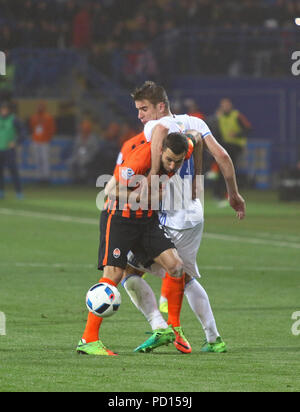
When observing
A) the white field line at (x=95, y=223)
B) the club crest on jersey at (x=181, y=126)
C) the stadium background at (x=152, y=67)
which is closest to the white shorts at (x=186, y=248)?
the club crest on jersey at (x=181, y=126)

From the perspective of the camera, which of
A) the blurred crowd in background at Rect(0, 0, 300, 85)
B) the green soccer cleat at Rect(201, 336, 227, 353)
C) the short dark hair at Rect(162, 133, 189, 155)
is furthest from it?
the blurred crowd in background at Rect(0, 0, 300, 85)

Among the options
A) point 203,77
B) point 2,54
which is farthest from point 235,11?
point 2,54

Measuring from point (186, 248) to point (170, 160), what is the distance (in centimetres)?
85

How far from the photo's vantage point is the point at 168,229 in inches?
336

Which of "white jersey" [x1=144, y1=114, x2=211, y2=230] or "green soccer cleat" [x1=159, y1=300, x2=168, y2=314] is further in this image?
"green soccer cleat" [x1=159, y1=300, x2=168, y2=314]

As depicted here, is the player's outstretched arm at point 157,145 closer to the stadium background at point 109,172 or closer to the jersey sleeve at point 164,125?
the jersey sleeve at point 164,125

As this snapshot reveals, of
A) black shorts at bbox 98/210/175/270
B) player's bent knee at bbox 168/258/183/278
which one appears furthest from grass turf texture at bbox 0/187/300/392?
black shorts at bbox 98/210/175/270

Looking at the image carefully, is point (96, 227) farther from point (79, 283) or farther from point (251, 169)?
point (251, 169)

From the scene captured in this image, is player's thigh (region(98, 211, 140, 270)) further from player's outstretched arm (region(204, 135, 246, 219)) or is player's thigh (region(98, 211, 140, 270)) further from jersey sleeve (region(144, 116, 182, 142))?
player's outstretched arm (region(204, 135, 246, 219))

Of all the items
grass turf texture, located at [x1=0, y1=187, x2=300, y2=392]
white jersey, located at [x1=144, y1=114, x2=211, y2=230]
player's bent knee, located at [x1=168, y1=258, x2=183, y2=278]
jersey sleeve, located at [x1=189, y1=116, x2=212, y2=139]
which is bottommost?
grass turf texture, located at [x1=0, y1=187, x2=300, y2=392]

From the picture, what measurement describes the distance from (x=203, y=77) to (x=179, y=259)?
25742 millimetres

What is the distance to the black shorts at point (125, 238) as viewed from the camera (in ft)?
26.7

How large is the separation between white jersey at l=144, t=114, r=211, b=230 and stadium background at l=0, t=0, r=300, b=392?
1.01 metres

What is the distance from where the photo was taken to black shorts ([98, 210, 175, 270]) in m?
8.13
